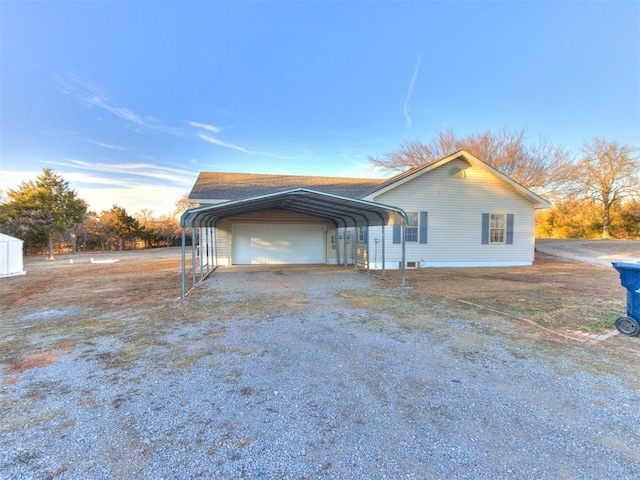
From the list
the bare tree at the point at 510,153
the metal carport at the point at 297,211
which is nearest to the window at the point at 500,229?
the metal carport at the point at 297,211

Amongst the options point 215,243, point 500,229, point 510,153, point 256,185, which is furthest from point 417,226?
point 510,153

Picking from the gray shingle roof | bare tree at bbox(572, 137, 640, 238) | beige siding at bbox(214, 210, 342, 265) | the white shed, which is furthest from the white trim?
the white shed

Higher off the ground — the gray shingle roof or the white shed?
the gray shingle roof

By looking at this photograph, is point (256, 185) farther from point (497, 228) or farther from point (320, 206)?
point (497, 228)

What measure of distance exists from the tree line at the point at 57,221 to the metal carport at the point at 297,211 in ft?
39.9

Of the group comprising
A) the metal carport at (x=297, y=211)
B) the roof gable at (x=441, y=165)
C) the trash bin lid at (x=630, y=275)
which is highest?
the roof gable at (x=441, y=165)

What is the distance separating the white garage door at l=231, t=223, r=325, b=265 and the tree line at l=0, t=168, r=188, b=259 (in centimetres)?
1252

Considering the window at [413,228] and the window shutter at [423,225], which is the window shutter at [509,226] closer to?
the window shutter at [423,225]

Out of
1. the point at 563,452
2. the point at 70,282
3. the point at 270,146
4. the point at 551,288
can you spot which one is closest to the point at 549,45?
the point at 551,288

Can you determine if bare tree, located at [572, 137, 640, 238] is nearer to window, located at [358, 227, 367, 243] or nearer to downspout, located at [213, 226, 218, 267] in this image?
window, located at [358, 227, 367, 243]

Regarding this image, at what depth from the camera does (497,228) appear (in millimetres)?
12977

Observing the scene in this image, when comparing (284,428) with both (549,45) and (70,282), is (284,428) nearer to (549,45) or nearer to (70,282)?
(70,282)

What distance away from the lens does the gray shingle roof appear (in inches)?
508

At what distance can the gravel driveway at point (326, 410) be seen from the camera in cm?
185
